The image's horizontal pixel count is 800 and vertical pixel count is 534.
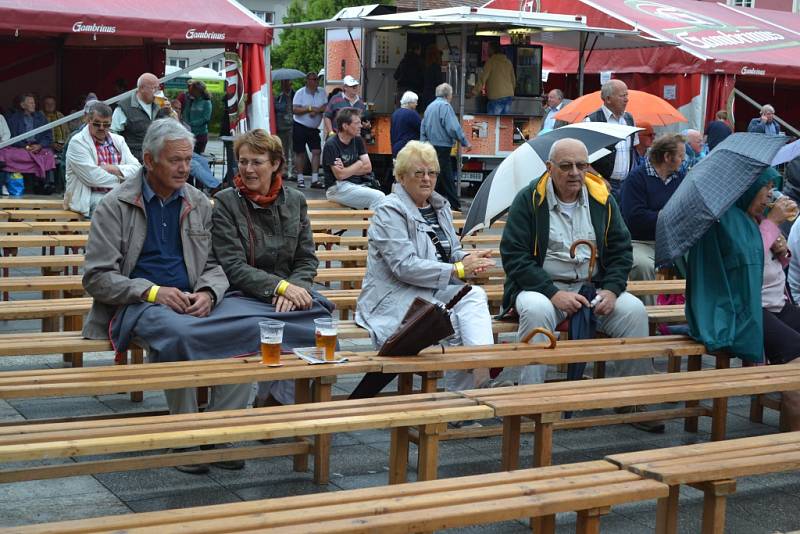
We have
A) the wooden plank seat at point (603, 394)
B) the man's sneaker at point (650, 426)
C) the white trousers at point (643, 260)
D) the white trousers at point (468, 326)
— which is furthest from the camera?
the white trousers at point (643, 260)

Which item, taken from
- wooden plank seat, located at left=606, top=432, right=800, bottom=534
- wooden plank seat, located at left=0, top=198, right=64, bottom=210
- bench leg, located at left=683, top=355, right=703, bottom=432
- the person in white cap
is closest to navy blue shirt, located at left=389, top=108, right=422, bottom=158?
the person in white cap

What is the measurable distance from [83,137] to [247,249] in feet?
14.3

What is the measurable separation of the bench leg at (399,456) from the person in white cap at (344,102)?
1400cm

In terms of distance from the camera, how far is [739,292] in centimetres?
620

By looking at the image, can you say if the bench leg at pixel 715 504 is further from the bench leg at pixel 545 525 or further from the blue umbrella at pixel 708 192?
the blue umbrella at pixel 708 192

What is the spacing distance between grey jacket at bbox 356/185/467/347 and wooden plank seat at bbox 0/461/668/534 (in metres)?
2.05

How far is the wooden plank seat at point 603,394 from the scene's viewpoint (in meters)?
4.90

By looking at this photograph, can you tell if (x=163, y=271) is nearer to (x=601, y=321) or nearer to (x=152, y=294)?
(x=152, y=294)

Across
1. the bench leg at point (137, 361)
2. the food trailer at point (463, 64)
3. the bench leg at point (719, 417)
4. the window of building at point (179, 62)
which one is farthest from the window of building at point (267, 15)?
the bench leg at point (719, 417)

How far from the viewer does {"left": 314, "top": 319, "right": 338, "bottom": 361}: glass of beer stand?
5207mm

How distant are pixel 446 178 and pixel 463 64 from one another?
7.52ft

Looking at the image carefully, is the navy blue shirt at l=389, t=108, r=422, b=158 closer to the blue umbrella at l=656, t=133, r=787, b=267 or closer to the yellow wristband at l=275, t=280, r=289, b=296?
the blue umbrella at l=656, t=133, r=787, b=267

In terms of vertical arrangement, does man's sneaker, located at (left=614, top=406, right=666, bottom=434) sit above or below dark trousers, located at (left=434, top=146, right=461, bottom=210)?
below

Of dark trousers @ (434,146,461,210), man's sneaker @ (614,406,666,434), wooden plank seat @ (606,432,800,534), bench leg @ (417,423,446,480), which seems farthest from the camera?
dark trousers @ (434,146,461,210)
